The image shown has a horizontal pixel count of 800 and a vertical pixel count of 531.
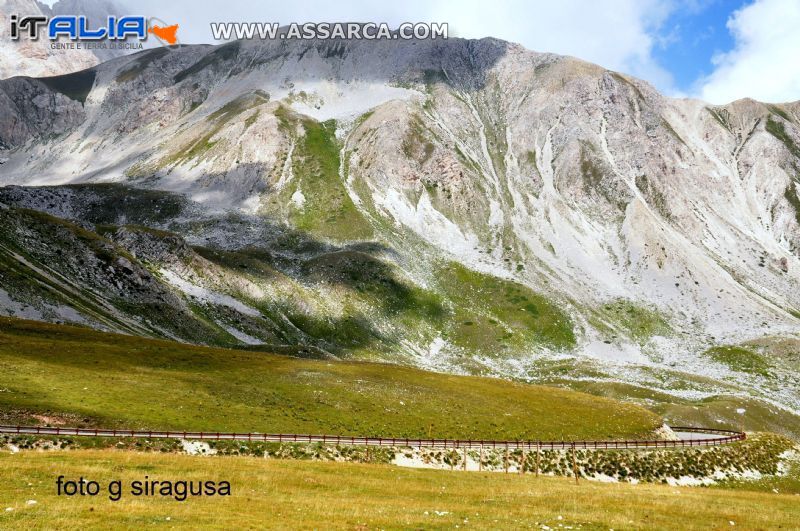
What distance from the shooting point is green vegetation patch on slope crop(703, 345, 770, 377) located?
169 m

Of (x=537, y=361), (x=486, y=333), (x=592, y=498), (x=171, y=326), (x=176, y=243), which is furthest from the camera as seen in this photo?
(x=486, y=333)

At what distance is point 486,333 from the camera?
7032 inches

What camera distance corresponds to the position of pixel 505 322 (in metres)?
187

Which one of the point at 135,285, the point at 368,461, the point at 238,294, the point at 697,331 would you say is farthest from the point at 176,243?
the point at 697,331

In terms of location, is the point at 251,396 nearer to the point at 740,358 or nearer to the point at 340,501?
the point at 340,501

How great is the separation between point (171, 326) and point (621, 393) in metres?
100

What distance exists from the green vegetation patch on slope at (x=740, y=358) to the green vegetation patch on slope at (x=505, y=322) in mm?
44331

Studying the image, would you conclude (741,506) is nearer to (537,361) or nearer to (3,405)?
(3,405)

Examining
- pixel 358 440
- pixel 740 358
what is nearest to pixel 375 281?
pixel 740 358

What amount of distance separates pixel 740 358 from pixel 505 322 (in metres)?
71.8

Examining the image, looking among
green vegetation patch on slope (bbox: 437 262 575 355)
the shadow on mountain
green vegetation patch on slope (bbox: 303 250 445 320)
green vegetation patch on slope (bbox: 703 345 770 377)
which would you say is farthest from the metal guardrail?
green vegetation patch on slope (bbox: 703 345 770 377)

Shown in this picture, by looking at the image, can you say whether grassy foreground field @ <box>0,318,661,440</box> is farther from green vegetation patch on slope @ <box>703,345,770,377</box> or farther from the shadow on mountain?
green vegetation patch on slope @ <box>703,345,770,377</box>

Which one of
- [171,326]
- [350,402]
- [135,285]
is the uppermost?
[135,285]

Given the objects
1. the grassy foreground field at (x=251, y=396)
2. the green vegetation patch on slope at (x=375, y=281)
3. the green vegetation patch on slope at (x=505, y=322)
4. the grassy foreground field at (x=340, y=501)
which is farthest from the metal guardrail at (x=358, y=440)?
the green vegetation patch on slope at (x=375, y=281)
